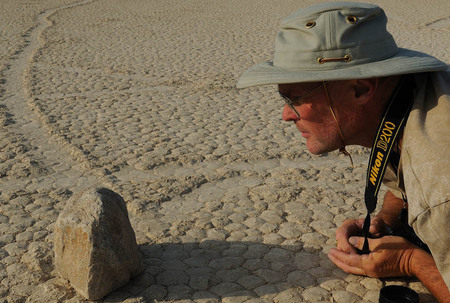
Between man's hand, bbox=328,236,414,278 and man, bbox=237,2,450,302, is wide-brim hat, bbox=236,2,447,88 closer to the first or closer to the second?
A: man, bbox=237,2,450,302

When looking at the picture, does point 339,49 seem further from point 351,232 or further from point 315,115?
point 351,232

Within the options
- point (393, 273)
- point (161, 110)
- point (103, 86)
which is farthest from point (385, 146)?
point (103, 86)

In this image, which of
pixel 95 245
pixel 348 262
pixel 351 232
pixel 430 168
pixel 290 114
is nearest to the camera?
pixel 430 168

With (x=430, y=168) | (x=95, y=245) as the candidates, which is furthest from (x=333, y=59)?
(x=95, y=245)

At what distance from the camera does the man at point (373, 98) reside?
6.81ft

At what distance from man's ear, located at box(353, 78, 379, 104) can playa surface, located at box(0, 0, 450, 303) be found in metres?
1.07

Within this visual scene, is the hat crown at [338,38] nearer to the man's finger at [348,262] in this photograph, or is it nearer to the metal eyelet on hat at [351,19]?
the metal eyelet on hat at [351,19]

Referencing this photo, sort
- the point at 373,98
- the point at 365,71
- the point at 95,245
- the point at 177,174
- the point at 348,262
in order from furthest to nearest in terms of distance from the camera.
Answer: the point at 177,174, the point at 348,262, the point at 95,245, the point at 373,98, the point at 365,71

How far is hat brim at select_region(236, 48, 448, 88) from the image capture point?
2.21 metres

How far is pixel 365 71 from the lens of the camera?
2254 mm

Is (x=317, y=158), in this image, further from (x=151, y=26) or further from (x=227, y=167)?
(x=151, y=26)

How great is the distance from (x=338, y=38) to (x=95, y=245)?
146 centimetres

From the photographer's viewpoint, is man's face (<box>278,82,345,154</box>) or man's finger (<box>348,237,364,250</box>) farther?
man's finger (<box>348,237,364,250</box>)

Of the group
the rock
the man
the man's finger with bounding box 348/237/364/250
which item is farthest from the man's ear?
the rock
